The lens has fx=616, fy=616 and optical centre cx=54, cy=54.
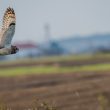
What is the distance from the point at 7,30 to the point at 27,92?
2424 cm

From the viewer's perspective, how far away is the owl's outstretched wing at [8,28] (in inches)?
437

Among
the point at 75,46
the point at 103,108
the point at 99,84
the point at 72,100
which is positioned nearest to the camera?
the point at 103,108

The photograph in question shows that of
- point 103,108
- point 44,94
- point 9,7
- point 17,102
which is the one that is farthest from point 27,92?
point 9,7

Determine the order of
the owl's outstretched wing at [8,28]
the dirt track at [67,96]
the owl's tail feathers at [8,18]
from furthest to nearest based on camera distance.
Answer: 1. the dirt track at [67,96]
2. the owl's tail feathers at [8,18]
3. the owl's outstretched wing at [8,28]

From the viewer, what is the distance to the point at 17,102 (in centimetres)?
3056

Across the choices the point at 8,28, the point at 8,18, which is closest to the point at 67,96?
the point at 8,18

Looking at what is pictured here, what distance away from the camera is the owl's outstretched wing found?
36.4 ft

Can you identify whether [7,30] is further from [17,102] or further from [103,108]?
[17,102]

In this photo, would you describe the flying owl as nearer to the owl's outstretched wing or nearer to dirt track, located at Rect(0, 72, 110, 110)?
the owl's outstretched wing

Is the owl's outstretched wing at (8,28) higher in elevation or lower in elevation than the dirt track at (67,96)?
higher

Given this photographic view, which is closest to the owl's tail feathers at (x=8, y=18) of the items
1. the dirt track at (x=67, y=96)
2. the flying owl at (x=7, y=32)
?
the flying owl at (x=7, y=32)

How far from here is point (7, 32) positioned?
36.9ft

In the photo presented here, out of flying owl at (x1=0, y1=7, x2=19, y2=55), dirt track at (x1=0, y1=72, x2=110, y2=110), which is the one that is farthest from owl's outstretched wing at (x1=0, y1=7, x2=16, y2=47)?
dirt track at (x1=0, y1=72, x2=110, y2=110)

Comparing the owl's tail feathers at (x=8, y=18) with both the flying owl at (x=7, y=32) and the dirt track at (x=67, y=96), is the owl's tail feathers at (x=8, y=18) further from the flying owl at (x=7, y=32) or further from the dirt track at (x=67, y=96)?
the dirt track at (x=67, y=96)
